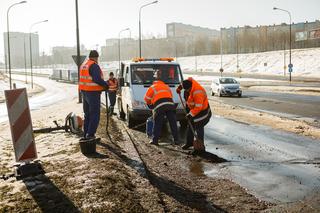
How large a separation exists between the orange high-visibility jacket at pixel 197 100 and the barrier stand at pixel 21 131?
374 centimetres

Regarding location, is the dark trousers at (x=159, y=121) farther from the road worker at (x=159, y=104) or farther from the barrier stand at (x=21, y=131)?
the barrier stand at (x=21, y=131)

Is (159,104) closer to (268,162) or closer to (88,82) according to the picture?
(88,82)

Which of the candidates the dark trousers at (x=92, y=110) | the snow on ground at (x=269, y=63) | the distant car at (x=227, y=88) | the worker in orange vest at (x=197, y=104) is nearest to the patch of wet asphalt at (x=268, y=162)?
the worker in orange vest at (x=197, y=104)

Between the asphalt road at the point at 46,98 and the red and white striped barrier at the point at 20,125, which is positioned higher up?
the red and white striped barrier at the point at 20,125

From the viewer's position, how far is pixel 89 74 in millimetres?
7992

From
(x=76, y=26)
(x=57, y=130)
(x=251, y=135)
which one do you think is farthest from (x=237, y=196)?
(x=76, y=26)

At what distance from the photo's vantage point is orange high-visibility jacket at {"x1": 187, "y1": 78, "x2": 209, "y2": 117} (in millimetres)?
8516

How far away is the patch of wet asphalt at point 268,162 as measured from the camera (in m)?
5.91

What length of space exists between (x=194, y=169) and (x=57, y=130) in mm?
6048

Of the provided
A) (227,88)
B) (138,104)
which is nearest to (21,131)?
(138,104)

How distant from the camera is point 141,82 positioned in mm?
12680

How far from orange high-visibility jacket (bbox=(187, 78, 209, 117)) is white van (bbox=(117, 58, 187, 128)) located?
3088 mm

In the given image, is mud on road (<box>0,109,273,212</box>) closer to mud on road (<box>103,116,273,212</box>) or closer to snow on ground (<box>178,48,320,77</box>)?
mud on road (<box>103,116,273,212</box>)

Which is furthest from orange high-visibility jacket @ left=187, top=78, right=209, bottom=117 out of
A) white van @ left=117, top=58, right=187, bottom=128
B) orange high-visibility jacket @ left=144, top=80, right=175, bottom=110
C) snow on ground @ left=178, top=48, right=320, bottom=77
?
snow on ground @ left=178, top=48, right=320, bottom=77
